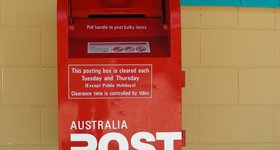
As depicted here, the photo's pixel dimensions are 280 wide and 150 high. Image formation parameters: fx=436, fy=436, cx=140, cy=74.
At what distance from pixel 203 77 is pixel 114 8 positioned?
0.66 m

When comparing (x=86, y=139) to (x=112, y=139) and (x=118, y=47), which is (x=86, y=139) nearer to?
(x=112, y=139)

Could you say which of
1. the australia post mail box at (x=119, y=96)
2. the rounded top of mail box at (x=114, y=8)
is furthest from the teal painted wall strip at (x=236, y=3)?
the australia post mail box at (x=119, y=96)

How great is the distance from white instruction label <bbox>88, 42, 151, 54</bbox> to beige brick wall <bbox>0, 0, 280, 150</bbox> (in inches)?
20.1

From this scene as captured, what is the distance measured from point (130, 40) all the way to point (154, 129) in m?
0.39

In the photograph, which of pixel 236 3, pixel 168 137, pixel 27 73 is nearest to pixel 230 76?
pixel 236 3

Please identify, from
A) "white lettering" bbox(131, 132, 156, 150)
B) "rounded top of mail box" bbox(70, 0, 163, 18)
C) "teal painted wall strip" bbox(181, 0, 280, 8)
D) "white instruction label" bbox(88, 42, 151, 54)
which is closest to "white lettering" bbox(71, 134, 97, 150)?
"white lettering" bbox(131, 132, 156, 150)

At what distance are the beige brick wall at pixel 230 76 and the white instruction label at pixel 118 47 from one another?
20.8 inches

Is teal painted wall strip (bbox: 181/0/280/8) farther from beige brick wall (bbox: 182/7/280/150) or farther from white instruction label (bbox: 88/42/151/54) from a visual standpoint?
white instruction label (bbox: 88/42/151/54)

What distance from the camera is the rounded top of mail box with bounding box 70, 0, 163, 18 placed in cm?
189

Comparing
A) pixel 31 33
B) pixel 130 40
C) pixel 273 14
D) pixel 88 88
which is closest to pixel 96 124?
pixel 88 88

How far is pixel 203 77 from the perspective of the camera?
2.28m

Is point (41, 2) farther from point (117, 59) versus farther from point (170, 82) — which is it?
point (170, 82)

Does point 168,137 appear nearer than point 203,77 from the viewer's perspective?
Yes

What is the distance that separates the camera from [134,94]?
1718 millimetres
